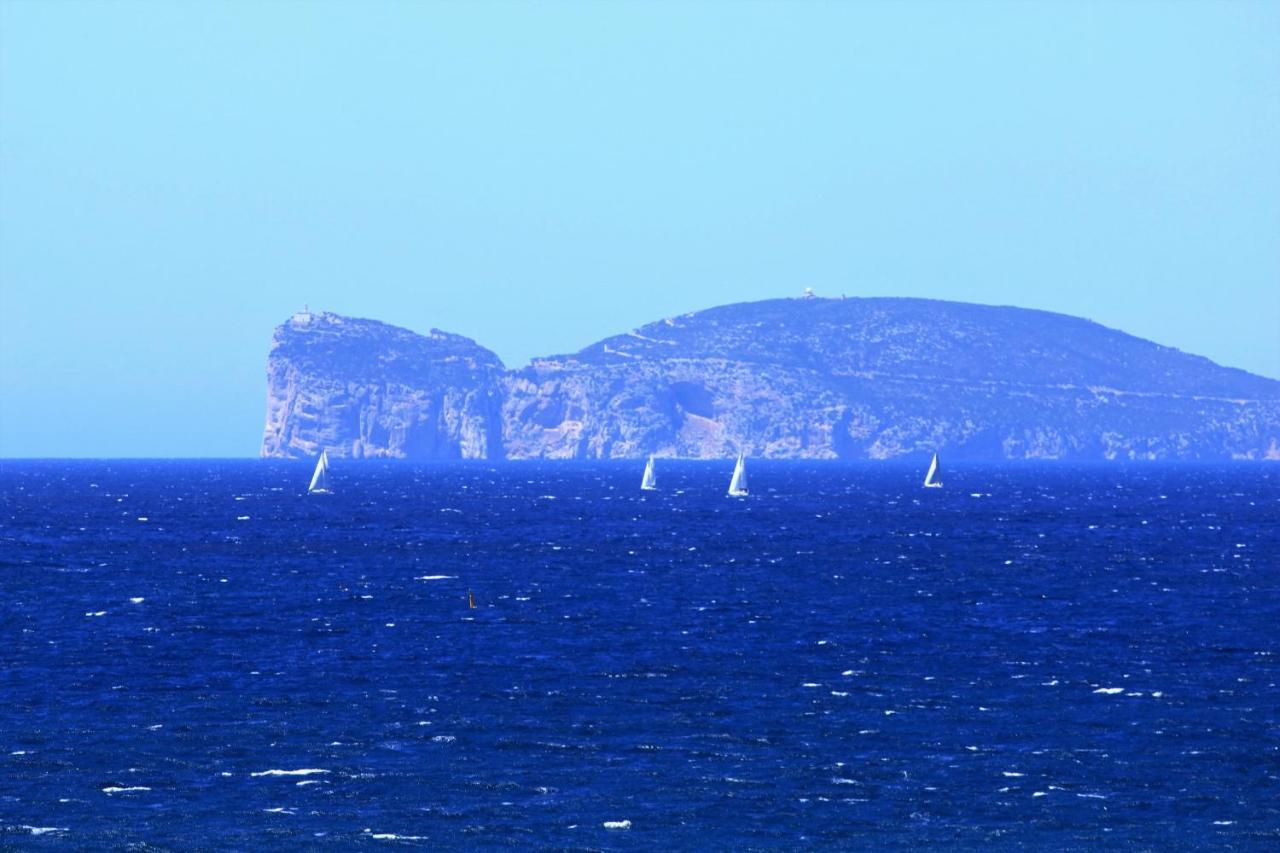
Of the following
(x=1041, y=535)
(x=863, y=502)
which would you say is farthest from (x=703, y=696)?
(x=863, y=502)

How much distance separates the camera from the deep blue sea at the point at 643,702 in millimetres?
38219

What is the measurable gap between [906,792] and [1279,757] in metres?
10.2

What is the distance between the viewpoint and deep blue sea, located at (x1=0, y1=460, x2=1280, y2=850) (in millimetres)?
38219

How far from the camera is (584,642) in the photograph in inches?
2603

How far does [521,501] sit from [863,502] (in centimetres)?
3617

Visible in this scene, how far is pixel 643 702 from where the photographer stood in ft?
172

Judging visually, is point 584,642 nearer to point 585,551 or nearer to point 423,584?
point 423,584

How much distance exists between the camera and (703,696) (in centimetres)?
5347

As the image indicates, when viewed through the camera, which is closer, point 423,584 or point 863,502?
point 423,584

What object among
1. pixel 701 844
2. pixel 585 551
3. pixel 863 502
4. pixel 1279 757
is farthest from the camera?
pixel 863 502

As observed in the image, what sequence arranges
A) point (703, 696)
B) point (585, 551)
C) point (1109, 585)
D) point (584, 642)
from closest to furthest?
point (703, 696), point (584, 642), point (1109, 585), point (585, 551)

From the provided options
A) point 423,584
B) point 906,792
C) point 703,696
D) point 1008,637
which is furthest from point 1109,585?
point 906,792

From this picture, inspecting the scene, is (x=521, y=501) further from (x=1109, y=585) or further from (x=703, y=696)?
(x=703, y=696)

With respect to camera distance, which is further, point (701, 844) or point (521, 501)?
point (521, 501)
